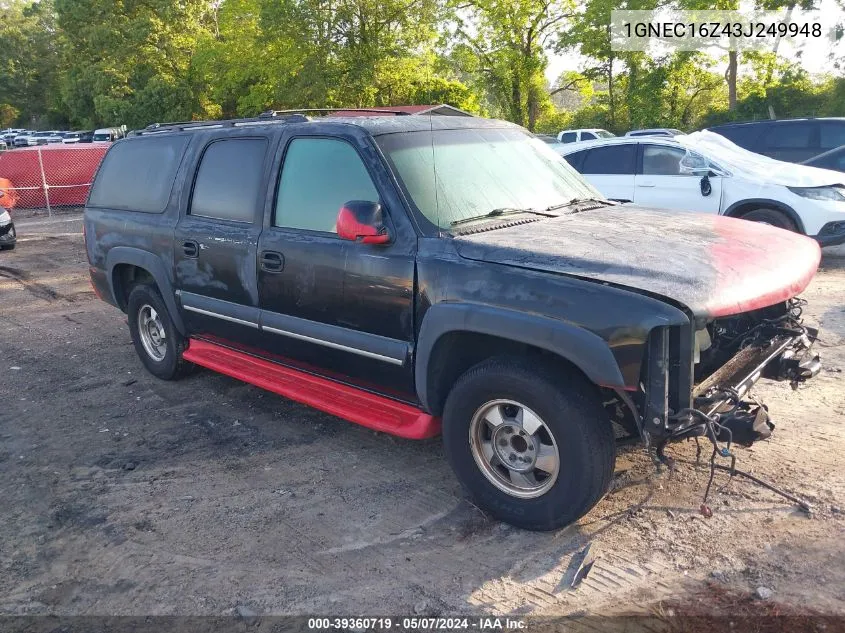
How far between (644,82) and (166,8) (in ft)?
81.9

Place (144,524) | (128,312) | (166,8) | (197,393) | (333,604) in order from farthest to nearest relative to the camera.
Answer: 1. (166,8)
2. (128,312)
3. (197,393)
4. (144,524)
5. (333,604)

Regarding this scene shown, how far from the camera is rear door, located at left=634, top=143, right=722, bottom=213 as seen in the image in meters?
9.24

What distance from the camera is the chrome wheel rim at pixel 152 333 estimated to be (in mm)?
5820

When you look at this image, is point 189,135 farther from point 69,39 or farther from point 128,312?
point 69,39

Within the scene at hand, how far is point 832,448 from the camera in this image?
4.15 metres

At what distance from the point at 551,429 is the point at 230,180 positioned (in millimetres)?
2773

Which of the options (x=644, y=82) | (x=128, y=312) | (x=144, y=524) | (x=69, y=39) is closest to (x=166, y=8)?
(x=69, y=39)

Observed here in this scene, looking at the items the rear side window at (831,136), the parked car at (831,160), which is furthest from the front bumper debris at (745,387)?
the rear side window at (831,136)

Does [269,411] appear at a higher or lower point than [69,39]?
lower

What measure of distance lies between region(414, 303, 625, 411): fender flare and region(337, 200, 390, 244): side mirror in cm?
50

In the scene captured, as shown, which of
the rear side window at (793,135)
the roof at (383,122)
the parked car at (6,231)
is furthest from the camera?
the rear side window at (793,135)

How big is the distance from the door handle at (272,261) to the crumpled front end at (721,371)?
89.6 inches

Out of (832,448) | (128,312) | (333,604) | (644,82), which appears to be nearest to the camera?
(333,604)

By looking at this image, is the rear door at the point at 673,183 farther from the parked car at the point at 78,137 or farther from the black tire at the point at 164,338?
the parked car at the point at 78,137
